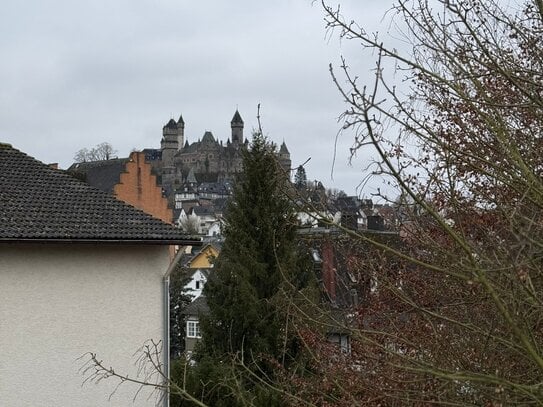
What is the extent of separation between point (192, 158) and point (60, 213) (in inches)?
6727

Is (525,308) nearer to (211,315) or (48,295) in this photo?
(48,295)

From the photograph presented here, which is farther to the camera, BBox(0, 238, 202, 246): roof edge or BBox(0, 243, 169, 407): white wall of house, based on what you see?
BBox(0, 243, 169, 407): white wall of house

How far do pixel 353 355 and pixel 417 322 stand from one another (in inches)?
39.8

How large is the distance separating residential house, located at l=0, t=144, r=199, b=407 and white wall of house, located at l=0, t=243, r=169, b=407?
1cm

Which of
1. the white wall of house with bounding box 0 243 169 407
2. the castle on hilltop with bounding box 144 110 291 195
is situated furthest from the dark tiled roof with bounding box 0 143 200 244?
the castle on hilltop with bounding box 144 110 291 195

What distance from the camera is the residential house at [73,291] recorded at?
11.1 m

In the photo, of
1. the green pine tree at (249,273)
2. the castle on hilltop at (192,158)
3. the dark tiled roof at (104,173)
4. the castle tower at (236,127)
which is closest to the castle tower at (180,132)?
the castle on hilltop at (192,158)

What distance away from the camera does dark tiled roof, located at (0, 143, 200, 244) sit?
11.2 m

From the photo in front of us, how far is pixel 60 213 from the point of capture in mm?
11852

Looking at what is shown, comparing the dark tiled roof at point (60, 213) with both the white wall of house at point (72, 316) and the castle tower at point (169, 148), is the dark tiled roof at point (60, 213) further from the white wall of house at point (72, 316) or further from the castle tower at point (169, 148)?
the castle tower at point (169, 148)

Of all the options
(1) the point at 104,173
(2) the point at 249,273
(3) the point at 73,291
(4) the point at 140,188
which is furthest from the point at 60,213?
(1) the point at 104,173

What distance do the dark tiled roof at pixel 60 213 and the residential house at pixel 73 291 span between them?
2 cm

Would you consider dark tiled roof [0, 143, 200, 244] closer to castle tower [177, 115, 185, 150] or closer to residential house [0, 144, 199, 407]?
residential house [0, 144, 199, 407]

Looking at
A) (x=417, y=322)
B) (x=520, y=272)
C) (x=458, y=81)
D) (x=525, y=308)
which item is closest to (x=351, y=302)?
(x=417, y=322)
